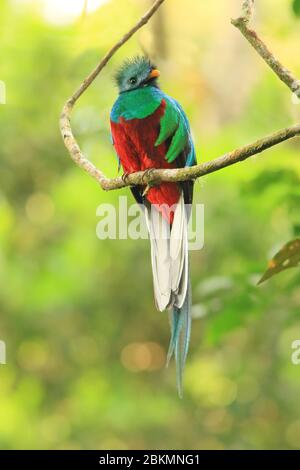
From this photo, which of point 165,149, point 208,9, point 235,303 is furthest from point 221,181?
point 208,9

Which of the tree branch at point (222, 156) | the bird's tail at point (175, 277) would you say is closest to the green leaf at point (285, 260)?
the tree branch at point (222, 156)

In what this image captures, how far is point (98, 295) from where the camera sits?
8383mm

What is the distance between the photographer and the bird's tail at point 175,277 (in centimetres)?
310

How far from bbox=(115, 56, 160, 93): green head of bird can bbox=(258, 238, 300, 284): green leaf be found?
119 cm

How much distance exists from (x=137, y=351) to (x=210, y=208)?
2.04 metres

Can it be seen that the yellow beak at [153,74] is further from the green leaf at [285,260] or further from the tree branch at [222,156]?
the green leaf at [285,260]

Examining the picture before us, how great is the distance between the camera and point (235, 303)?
3.04 meters

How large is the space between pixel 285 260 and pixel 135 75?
1.25 metres

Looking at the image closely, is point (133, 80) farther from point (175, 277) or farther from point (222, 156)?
point (222, 156)

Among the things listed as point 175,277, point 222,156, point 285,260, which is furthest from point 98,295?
point 222,156

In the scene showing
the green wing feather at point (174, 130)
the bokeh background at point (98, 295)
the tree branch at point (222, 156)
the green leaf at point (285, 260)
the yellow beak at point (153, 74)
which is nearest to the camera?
the tree branch at point (222, 156)

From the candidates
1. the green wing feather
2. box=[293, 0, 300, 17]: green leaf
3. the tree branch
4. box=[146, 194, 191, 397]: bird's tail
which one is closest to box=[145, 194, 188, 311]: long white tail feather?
box=[146, 194, 191, 397]: bird's tail

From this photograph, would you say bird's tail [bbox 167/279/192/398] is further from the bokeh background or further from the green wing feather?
the bokeh background

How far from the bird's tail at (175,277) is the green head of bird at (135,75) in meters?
0.48
